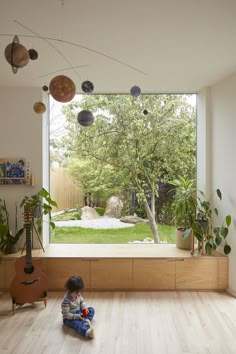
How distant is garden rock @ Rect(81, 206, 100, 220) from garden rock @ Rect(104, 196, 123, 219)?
156 mm

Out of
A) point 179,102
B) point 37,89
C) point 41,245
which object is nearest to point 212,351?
point 41,245

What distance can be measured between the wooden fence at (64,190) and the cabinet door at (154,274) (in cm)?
137

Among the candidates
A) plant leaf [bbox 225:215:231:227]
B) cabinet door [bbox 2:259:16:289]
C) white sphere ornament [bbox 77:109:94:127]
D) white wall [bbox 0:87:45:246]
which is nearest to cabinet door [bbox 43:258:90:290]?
cabinet door [bbox 2:259:16:289]

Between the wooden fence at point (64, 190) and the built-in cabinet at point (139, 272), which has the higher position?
the wooden fence at point (64, 190)

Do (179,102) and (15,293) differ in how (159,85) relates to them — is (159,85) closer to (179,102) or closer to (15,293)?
(179,102)

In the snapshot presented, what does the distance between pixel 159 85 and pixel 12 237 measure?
268 cm

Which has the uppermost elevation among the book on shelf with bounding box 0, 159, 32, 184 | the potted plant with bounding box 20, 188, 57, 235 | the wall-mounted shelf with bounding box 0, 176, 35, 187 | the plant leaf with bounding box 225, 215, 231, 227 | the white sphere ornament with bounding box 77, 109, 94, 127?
the white sphere ornament with bounding box 77, 109, 94, 127

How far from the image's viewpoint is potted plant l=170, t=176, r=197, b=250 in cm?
460

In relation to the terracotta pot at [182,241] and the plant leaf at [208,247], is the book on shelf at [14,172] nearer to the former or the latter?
the terracotta pot at [182,241]

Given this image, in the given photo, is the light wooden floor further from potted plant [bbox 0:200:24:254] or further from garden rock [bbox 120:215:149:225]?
garden rock [bbox 120:215:149:225]

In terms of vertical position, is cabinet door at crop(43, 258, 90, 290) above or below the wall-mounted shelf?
below

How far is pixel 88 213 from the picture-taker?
521cm

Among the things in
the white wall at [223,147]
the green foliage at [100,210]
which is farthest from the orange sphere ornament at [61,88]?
the green foliage at [100,210]

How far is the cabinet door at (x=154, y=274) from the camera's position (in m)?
4.32
